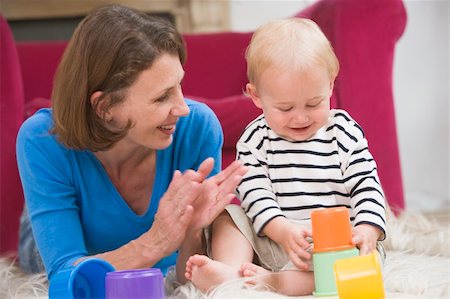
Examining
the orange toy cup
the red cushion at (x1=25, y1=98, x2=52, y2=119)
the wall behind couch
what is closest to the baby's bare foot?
the orange toy cup

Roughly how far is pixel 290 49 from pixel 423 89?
1191 mm

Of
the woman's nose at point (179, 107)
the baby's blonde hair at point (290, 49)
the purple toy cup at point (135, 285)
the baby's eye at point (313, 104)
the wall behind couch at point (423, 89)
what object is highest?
the baby's blonde hair at point (290, 49)

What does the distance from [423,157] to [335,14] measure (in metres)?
0.94

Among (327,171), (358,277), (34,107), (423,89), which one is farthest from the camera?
(423,89)

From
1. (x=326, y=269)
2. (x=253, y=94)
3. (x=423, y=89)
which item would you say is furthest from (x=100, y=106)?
(x=423, y=89)

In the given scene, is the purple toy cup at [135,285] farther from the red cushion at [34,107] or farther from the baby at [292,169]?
the red cushion at [34,107]

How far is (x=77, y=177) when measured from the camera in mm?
807

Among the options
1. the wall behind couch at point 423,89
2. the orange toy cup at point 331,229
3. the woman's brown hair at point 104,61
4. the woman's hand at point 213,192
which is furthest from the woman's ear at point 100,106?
the wall behind couch at point 423,89

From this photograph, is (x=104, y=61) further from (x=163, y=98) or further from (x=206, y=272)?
(x=206, y=272)

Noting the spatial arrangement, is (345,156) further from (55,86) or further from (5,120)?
(5,120)

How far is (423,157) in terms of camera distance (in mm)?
1687

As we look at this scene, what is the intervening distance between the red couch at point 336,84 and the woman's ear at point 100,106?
124 millimetres

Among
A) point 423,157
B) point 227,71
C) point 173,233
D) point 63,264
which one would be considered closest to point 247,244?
point 173,233

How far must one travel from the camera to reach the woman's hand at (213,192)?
68cm
